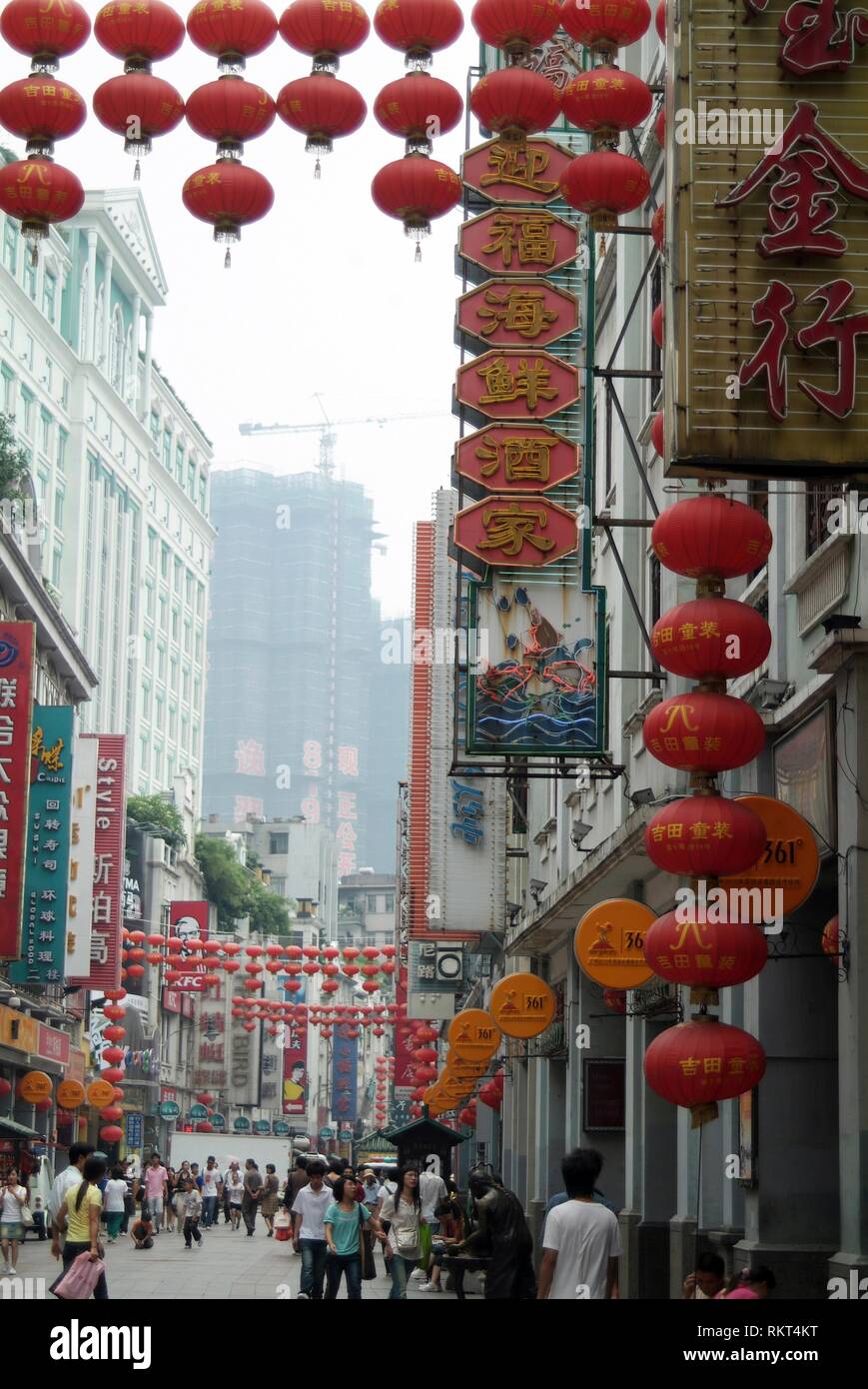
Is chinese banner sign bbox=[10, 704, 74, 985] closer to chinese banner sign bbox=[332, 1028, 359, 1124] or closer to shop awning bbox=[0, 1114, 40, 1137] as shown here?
shop awning bbox=[0, 1114, 40, 1137]

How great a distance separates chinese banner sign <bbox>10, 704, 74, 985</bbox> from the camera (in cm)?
3709

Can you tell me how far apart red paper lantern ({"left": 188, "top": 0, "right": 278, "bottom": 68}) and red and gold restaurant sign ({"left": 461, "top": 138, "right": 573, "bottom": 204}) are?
24.0 ft

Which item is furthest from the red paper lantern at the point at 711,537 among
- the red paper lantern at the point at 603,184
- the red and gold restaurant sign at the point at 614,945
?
the red and gold restaurant sign at the point at 614,945

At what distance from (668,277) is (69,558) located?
77.0 m

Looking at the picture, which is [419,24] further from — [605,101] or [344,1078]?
[344,1078]

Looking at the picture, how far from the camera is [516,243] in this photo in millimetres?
19922

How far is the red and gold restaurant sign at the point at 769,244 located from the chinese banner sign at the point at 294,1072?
238 feet

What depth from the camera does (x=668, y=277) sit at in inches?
447

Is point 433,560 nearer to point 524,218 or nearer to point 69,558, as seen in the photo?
point 524,218

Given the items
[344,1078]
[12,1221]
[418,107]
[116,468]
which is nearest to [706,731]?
[418,107]

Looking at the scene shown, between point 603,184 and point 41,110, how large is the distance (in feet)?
12.9

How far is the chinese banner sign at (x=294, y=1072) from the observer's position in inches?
3465
